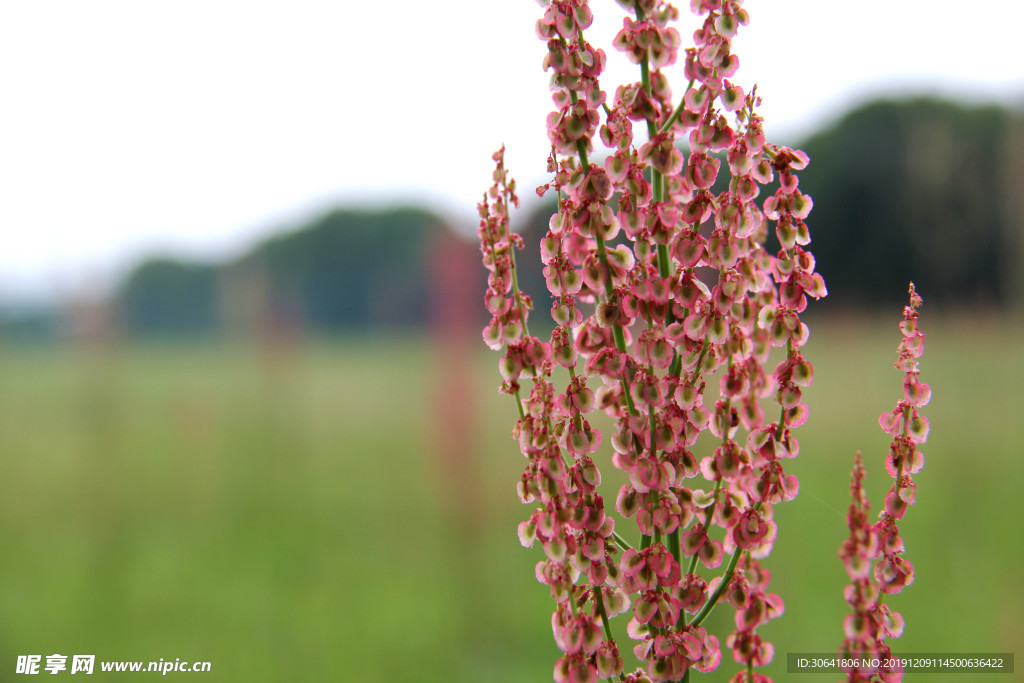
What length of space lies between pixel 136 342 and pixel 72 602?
6.61 feet

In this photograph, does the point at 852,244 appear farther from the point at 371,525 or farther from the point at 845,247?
the point at 371,525

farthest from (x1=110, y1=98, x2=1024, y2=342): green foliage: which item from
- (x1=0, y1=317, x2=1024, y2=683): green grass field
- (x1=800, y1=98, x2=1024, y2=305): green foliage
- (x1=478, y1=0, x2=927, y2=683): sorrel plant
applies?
(x1=478, y1=0, x2=927, y2=683): sorrel plant

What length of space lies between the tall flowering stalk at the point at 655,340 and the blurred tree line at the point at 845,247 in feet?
3.34

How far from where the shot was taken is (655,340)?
1.11 feet

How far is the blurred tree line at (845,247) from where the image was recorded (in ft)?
10.5

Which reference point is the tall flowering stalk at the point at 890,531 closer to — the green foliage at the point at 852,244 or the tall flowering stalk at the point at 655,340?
the tall flowering stalk at the point at 655,340

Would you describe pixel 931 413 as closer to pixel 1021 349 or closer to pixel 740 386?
pixel 1021 349

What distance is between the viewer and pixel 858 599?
0.30 meters

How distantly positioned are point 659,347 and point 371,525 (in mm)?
3439

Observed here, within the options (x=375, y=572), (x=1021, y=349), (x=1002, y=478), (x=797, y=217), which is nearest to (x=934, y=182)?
(x=1021, y=349)

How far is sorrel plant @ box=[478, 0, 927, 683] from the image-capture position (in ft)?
1.13

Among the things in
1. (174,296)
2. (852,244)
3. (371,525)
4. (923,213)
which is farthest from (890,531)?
(174,296)

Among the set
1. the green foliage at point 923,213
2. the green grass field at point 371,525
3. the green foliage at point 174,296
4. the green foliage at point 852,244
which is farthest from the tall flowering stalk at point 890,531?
the green foliage at point 174,296

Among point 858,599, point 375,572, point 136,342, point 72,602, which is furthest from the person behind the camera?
point 136,342
